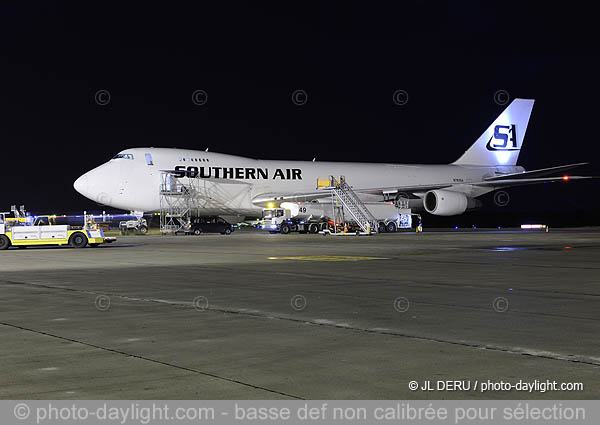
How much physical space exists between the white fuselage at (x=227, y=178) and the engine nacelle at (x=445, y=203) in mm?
1349

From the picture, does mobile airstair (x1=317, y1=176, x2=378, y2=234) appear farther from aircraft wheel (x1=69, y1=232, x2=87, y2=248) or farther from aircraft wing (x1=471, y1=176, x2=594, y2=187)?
aircraft wheel (x1=69, y1=232, x2=87, y2=248)

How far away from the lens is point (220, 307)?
10445 mm

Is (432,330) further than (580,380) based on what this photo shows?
Yes

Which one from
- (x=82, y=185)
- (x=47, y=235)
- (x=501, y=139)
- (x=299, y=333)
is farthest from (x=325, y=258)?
(x=501, y=139)

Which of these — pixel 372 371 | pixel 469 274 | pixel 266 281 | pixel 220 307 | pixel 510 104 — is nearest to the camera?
pixel 372 371

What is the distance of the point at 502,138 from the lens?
194ft

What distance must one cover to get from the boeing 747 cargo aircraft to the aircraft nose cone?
2.3 inches

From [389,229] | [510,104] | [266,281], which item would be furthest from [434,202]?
[266,281]

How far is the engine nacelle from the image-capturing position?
46469 mm

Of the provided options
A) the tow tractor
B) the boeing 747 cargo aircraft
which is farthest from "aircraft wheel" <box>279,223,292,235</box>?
the tow tractor

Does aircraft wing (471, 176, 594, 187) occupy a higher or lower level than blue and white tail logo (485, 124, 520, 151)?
lower

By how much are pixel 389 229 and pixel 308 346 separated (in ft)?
138

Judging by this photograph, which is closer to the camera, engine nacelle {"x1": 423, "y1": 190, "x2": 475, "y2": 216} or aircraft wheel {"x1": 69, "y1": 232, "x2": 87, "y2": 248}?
aircraft wheel {"x1": 69, "y1": 232, "x2": 87, "y2": 248}

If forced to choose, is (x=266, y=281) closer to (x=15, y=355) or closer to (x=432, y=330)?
(x=432, y=330)
